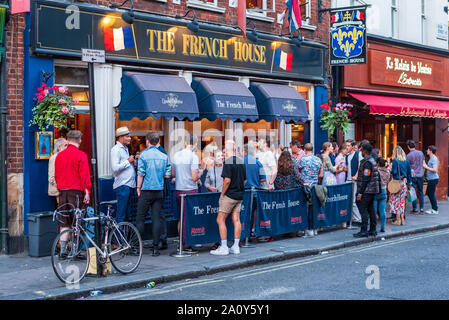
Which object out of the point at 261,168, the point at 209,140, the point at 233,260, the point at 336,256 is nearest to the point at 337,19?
the point at 209,140

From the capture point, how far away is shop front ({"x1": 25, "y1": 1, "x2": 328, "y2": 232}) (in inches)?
453

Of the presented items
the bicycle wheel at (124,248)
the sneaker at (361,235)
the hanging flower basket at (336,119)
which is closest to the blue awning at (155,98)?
the bicycle wheel at (124,248)

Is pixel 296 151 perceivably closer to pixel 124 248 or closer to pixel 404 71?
pixel 124 248

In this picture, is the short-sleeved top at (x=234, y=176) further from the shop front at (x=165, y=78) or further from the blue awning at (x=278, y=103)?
the blue awning at (x=278, y=103)

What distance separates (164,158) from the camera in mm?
10930

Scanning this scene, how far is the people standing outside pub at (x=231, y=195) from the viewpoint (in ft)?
34.8

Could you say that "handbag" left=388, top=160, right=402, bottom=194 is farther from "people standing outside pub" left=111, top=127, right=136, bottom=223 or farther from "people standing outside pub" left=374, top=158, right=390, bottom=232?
"people standing outside pub" left=111, top=127, right=136, bottom=223

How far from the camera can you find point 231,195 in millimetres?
10648

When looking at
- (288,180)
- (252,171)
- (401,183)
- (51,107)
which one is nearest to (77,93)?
(51,107)

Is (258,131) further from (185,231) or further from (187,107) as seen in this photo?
(185,231)

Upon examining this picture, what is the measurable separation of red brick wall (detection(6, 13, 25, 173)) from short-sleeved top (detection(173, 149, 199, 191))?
2.86 m

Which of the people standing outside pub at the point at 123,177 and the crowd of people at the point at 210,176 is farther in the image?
the people standing outside pub at the point at 123,177

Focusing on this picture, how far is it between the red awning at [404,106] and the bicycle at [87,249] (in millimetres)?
10912

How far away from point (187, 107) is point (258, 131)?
12.4ft
